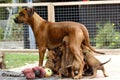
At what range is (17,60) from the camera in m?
12.2

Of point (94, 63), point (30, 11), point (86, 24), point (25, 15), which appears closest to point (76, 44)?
point (94, 63)

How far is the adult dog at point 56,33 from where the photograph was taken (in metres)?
8.52

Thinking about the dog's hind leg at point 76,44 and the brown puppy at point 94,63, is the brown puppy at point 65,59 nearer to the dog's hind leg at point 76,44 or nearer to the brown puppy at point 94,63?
the dog's hind leg at point 76,44

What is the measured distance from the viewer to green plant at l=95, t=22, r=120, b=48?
13883mm

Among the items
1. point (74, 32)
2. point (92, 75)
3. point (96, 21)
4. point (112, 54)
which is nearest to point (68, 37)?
point (74, 32)

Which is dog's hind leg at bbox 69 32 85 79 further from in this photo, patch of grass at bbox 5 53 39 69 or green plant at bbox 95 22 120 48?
green plant at bbox 95 22 120 48

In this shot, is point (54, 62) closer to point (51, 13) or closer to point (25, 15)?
point (25, 15)

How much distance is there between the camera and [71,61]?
8.54 m

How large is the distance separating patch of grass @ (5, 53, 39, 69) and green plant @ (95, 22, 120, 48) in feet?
7.93

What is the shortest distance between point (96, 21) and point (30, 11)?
561 cm

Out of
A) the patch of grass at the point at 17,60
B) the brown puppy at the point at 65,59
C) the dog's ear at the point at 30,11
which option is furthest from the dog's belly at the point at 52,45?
the patch of grass at the point at 17,60

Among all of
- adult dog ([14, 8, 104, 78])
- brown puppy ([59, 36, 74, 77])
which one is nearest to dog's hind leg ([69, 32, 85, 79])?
adult dog ([14, 8, 104, 78])

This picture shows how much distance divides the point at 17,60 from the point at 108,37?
12.0 ft

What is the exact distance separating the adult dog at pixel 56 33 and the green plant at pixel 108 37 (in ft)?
17.1
